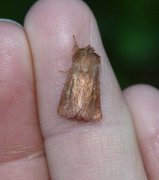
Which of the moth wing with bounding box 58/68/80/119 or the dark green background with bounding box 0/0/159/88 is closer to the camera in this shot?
the moth wing with bounding box 58/68/80/119

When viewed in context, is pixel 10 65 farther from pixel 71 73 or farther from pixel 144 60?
pixel 144 60

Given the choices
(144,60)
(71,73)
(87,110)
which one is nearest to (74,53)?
(71,73)

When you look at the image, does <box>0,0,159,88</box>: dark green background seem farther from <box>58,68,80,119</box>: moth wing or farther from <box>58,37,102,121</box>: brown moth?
<box>58,68,80,119</box>: moth wing

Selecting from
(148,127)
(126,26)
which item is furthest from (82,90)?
(126,26)

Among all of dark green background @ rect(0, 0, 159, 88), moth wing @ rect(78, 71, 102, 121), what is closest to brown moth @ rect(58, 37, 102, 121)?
moth wing @ rect(78, 71, 102, 121)

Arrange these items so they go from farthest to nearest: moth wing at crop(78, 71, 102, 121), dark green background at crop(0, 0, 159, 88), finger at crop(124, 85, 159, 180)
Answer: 1. dark green background at crop(0, 0, 159, 88)
2. finger at crop(124, 85, 159, 180)
3. moth wing at crop(78, 71, 102, 121)

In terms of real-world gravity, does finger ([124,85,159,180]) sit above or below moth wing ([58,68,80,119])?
below

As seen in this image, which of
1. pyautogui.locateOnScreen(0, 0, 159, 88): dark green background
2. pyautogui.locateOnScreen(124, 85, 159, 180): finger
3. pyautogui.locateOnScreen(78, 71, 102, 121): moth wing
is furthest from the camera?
pyautogui.locateOnScreen(0, 0, 159, 88): dark green background
